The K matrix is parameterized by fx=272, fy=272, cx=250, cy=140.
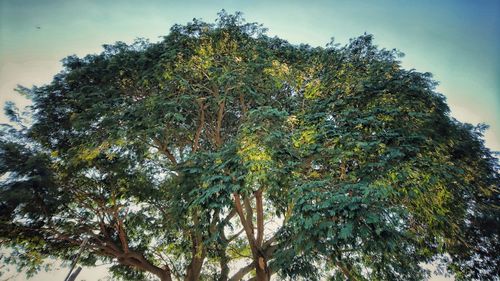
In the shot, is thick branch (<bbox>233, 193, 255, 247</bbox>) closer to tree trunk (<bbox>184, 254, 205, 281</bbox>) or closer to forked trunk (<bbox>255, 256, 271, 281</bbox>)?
forked trunk (<bbox>255, 256, 271, 281</bbox>)

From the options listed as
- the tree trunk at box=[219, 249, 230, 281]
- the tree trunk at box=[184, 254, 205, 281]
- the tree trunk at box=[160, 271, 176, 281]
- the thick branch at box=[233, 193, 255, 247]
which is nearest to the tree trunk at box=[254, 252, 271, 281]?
the thick branch at box=[233, 193, 255, 247]

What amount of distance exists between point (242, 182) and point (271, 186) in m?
0.75

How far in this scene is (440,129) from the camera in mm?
6766

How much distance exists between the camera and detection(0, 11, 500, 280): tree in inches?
213

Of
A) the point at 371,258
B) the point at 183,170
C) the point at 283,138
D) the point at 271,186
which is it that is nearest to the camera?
the point at 271,186

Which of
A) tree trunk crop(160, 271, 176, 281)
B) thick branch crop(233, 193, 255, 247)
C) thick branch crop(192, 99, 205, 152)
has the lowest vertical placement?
tree trunk crop(160, 271, 176, 281)

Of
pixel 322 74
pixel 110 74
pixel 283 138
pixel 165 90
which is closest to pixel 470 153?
pixel 322 74

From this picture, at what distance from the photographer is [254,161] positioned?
5.40 meters

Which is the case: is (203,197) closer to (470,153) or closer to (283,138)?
(283,138)

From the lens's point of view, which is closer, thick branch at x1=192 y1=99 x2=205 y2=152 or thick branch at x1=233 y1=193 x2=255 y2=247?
thick branch at x1=233 y1=193 x2=255 y2=247

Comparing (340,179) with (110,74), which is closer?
(340,179)

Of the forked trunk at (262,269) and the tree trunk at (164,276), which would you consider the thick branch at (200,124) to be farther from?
the tree trunk at (164,276)

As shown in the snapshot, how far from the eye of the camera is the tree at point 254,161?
5406 mm

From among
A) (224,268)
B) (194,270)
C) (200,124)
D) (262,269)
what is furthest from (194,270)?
(200,124)
